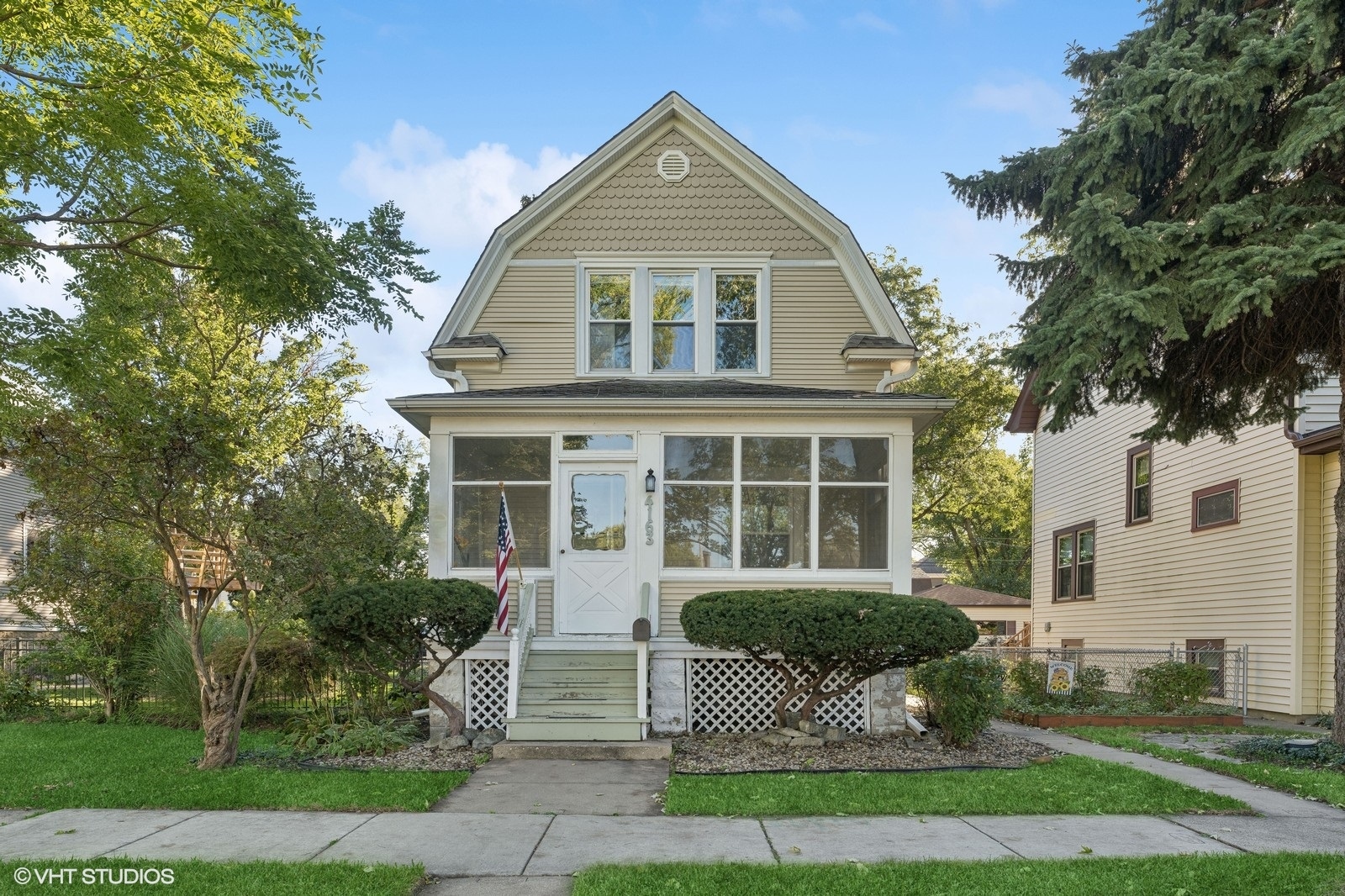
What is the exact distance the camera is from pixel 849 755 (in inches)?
384

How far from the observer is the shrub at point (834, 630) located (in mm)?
9477

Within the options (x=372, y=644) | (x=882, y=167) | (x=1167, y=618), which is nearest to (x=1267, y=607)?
(x=1167, y=618)

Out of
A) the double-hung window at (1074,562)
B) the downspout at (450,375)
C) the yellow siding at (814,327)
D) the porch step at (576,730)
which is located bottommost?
the porch step at (576,730)

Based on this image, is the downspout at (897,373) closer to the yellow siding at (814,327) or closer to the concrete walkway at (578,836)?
the yellow siding at (814,327)

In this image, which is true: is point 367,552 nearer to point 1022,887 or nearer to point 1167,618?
point 1022,887

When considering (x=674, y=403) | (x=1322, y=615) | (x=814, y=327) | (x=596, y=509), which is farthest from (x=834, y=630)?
(x=1322, y=615)

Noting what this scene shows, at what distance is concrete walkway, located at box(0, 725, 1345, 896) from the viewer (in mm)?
6020

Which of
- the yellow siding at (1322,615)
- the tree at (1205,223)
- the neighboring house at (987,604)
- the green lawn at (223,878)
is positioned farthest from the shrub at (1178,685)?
the neighboring house at (987,604)

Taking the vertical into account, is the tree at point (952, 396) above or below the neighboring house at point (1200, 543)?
above

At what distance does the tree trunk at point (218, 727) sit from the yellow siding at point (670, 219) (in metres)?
6.85

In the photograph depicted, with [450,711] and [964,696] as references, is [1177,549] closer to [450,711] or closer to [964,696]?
[964,696]

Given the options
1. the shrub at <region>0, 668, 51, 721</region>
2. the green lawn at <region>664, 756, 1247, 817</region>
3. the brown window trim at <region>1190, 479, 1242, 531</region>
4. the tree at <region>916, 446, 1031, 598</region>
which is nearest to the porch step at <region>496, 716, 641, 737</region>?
the green lawn at <region>664, 756, 1247, 817</region>

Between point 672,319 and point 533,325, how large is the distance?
188 centimetres

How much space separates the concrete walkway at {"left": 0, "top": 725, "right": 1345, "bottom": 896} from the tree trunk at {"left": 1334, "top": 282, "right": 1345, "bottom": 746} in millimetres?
2439
